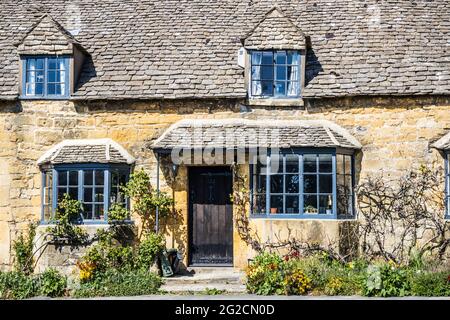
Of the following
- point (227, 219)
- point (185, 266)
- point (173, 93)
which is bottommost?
point (185, 266)

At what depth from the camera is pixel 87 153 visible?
17.4 metres

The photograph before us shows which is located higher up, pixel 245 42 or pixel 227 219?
pixel 245 42

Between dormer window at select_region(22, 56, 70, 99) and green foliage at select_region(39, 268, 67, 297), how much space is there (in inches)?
197

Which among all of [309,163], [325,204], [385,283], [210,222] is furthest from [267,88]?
[385,283]

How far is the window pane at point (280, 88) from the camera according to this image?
17906 millimetres

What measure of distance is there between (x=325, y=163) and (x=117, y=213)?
16.7ft

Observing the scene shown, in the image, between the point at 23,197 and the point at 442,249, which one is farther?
the point at 23,197

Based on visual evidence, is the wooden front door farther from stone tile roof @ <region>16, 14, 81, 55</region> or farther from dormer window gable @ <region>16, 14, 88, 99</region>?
stone tile roof @ <region>16, 14, 81, 55</region>

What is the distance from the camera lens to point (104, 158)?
56.3 feet

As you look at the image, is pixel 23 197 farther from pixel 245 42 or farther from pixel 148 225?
pixel 245 42

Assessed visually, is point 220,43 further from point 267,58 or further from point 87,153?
point 87,153

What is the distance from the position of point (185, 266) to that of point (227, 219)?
60.6 inches

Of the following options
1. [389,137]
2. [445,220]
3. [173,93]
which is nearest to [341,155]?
[389,137]

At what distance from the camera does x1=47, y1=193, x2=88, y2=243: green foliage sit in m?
16.9
